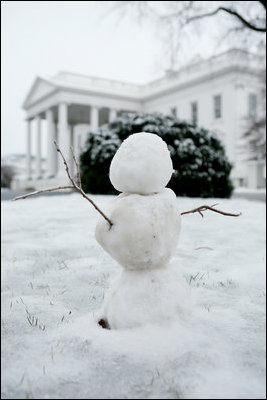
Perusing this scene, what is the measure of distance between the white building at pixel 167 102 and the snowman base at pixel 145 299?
2224cm

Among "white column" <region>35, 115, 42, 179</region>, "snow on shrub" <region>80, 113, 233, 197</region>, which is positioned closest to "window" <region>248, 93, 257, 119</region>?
"snow on shrub" <region>80, 113, 233, 197</region>

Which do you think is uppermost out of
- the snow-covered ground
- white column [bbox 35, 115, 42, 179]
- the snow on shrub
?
white column [bbox 35, 115, 42, 179]

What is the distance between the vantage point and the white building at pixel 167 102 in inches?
995

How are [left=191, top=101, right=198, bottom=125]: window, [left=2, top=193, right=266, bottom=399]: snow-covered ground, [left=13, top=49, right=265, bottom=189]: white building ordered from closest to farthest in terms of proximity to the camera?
[left=2, top=193, right=266, bottom=399]: snow-covered ground, [left=13, top=49, right=265, bottom=189]: white building, [left=191, top=101, right=198, bottom=125]: window

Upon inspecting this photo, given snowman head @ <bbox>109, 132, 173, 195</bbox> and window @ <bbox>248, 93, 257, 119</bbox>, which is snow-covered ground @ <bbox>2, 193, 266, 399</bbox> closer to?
snowman head @ <bbox>109, 132, 173, 195</bbox>


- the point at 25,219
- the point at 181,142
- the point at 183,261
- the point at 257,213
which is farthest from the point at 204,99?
the point at 183,261

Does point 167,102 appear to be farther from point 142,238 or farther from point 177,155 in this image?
point 142,238

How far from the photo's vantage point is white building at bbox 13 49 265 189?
2528cm

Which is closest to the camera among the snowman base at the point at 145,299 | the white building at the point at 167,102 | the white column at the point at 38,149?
the snowman base at the point at 145,299

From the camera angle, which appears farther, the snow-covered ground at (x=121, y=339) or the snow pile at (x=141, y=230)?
Answer: the snow pile at (x=141, y=230)

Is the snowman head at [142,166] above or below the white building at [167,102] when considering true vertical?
below

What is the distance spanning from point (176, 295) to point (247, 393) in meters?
0.57

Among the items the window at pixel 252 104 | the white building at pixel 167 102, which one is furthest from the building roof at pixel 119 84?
the window at pixel 252 104

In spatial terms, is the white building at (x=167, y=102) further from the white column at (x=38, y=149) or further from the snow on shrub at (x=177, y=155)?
the snow on shrub at (x=177, y=155)
